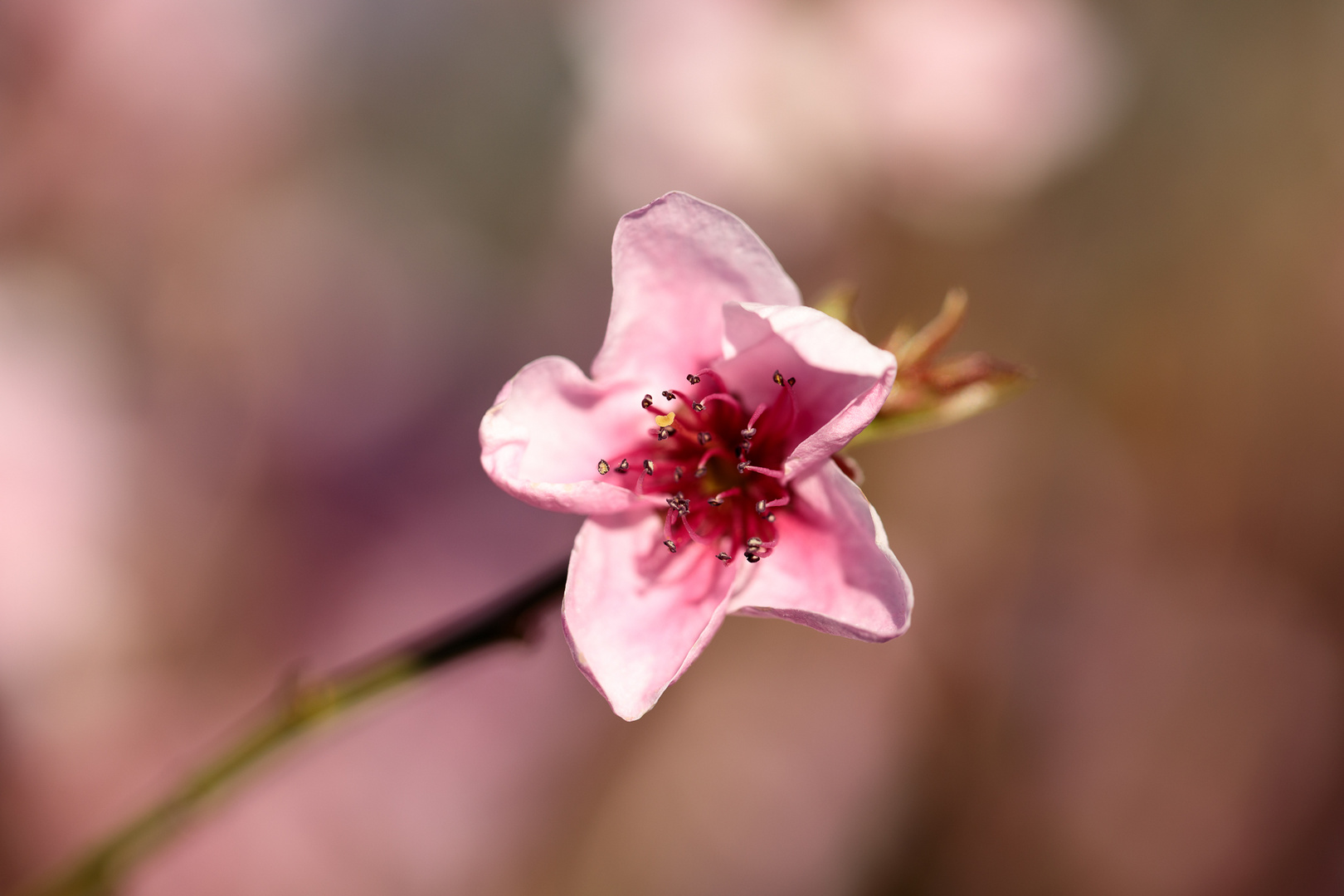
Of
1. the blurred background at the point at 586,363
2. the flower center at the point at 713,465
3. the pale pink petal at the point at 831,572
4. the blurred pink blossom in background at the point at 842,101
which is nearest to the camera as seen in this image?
the pale pink petal at the point at 831,572

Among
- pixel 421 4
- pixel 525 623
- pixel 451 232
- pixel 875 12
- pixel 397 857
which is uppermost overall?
pixel 875 12

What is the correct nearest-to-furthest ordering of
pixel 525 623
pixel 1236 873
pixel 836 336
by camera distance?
pixel 836 336
pixel 525 623
pixel 1236 873

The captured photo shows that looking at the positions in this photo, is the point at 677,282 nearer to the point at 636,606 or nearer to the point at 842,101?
the point at 636,606

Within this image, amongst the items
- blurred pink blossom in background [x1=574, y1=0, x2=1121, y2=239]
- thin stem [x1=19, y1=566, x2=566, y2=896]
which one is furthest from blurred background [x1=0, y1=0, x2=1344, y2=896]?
thin stem [x1=19, y1=566, x2=566, y2=896]

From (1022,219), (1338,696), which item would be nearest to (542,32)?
(1022,219)

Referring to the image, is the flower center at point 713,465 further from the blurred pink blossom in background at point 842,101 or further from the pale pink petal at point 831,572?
the blurred pink blossom in background at point 842,101

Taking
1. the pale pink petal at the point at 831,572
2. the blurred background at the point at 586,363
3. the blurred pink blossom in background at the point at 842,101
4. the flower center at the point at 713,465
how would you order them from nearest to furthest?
the pale pink petal at the point at 831,572, the flower center at the point at 713,465, the blurred background at the point at 586,363, the blurred pink blossom in background at the point at 842,101

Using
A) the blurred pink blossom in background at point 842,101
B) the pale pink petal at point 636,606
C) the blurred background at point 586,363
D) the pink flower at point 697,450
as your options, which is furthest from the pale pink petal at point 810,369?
the blurred pink blossom in background at point 842,101

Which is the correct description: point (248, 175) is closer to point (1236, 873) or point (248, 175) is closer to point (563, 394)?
point (563, 394)
